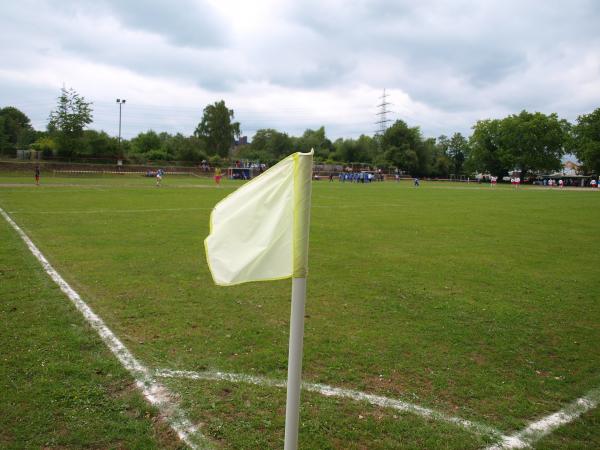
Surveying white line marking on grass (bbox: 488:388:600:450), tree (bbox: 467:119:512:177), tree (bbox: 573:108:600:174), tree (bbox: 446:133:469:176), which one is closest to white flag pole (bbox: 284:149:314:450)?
white line marking on grass (bbox: 488:388:600:450)

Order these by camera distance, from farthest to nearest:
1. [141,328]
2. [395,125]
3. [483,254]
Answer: [395,125], [483,254], [141,328]

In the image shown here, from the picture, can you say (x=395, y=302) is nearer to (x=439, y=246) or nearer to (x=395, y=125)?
(x=439, y=246)

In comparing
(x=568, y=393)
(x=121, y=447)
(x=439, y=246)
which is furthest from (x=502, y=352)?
(x=439, y=246)

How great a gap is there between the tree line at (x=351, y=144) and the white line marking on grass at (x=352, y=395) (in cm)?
7176

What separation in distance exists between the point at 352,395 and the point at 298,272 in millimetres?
2162

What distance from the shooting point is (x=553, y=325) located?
6102 millimetres

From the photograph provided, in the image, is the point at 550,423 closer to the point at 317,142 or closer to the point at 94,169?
the point at 94,169

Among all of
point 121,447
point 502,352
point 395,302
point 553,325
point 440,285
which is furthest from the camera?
point 440,285

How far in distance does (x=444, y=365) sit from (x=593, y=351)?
208cm

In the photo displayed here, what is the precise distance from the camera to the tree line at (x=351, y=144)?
69.7 metres

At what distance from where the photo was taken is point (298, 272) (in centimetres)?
245

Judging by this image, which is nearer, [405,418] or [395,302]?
[405,418]

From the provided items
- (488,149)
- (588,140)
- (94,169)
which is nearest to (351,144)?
(488,149)

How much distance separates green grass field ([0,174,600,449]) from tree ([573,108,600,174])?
8894cm
